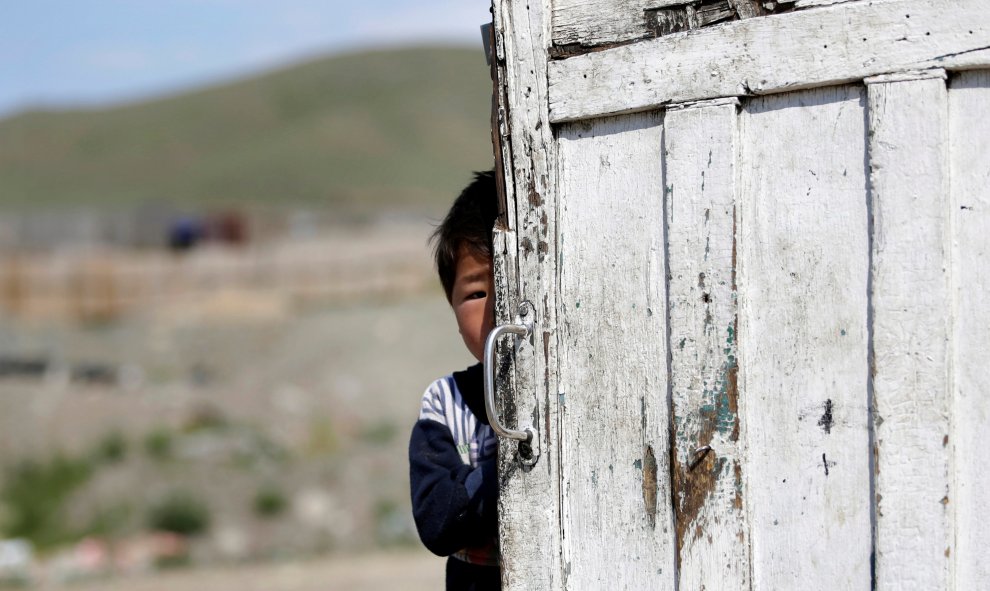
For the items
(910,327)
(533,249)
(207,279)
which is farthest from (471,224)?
(207,279)

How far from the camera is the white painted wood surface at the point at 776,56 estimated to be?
4.90 feet

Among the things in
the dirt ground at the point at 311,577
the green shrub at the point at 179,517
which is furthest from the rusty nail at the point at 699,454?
the green shrub at the point at 179,517

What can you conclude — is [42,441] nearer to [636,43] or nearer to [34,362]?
[34,362]

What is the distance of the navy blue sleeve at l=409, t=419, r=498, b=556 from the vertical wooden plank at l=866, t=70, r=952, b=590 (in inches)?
29.5

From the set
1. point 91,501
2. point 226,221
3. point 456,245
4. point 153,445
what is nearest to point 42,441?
point 153,445

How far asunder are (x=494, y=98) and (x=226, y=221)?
94.8ft

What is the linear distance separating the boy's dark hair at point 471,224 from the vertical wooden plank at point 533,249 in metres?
0.21

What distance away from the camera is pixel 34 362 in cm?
1516

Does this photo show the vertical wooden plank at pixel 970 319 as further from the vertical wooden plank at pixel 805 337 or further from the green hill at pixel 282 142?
the green hill at pixel 282 142

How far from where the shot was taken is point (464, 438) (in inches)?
85.7

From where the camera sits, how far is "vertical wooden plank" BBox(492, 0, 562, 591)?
181 centimetres

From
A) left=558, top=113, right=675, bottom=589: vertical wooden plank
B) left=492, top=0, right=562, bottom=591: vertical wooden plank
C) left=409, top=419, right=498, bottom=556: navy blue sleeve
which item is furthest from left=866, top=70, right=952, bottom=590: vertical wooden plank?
left=409, top=419, right=498, bottom=556: navy blue sleeve

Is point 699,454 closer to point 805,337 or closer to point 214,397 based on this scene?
point 805,337

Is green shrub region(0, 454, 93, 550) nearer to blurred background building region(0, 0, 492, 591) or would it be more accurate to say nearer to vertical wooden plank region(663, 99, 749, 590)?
blurred background building region(0, 0, 492, 591)
